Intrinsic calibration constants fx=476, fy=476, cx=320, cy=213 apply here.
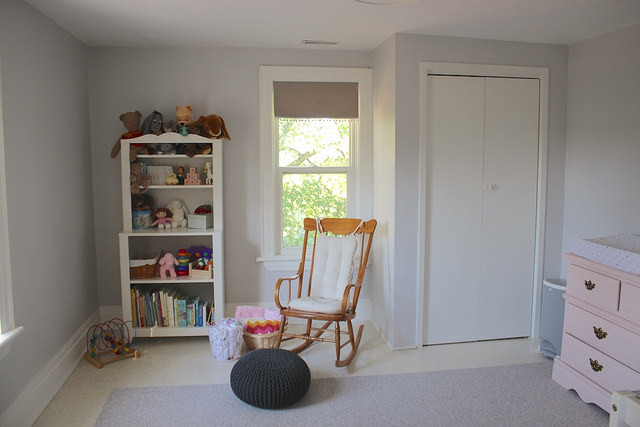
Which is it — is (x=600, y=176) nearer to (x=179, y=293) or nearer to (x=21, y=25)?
(x=179, y=293)

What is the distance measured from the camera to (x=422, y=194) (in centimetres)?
344

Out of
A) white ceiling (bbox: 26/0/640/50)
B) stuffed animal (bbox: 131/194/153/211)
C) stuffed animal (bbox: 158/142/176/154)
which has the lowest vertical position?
stuffed animal (bbox: 131/194/153/211)

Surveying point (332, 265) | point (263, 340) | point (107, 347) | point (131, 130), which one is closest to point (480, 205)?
point (332, 265)

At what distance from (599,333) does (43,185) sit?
3.36 metres

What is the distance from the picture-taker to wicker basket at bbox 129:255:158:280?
3.55 metres

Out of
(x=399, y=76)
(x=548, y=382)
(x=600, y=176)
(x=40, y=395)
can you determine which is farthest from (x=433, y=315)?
(x=40, y=395)

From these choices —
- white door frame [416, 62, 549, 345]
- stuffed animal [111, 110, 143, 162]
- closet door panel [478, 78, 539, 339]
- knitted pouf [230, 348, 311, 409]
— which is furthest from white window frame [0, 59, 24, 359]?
closet door panel [478, 78, 539, 339]

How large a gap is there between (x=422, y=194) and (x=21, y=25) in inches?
105

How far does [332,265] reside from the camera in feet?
11.9

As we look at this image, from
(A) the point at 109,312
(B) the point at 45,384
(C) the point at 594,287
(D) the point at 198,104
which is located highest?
(D) the point at 198,104

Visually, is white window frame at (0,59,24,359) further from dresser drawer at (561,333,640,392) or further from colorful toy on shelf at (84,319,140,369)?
dresser drawer at (561,333,640,392)

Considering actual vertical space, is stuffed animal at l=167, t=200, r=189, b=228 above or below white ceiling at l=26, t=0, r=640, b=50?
below

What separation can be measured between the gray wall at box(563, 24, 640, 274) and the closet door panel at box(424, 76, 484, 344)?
72cm

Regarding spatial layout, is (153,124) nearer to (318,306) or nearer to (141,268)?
(141,268)
